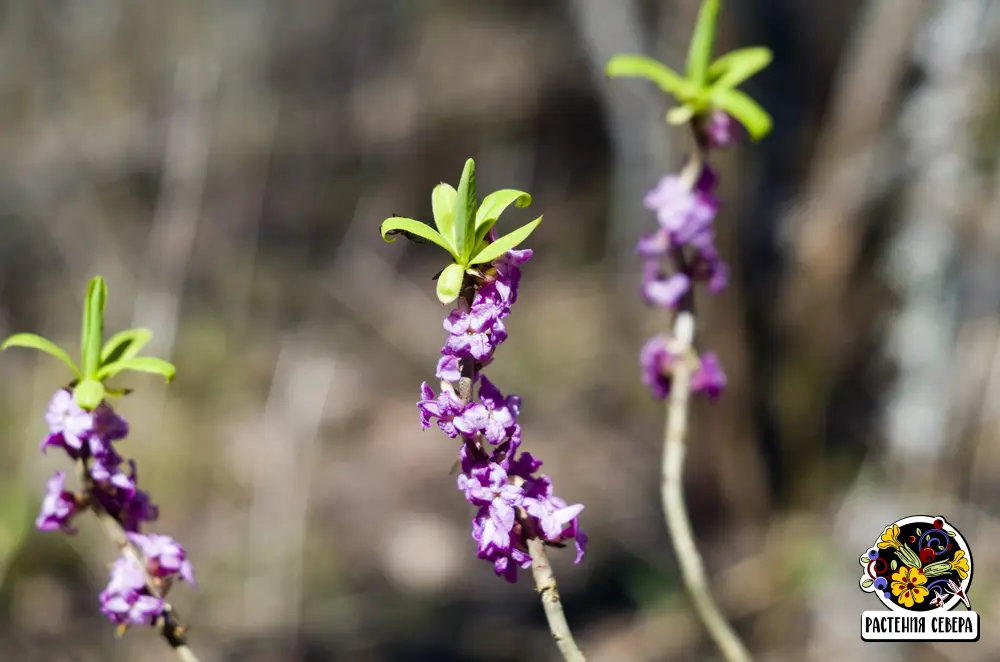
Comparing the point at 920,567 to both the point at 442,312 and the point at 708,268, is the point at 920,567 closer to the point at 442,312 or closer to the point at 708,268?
the point at 708,268

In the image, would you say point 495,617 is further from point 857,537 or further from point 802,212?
point 802,212

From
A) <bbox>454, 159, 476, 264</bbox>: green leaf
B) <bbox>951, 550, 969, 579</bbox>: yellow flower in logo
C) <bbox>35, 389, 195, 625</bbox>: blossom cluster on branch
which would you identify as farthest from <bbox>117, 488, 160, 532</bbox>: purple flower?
Answer: <bbox>951, 550, 969, 579</bbox>: yellow flower in logo

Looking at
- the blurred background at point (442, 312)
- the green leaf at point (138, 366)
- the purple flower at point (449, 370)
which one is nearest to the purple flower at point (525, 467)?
the purple flower at point (449, 370)

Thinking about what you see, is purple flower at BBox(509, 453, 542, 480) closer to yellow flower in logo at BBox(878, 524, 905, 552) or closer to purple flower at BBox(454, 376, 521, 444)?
purple flower at BBox(454, 376, 521, 444)

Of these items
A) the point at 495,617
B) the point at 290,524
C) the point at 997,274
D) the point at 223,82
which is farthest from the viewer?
the point at 223,82

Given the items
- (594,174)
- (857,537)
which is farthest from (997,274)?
(594,174)

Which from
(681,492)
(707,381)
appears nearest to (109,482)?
(681,492)

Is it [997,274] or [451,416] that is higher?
[997,274]
